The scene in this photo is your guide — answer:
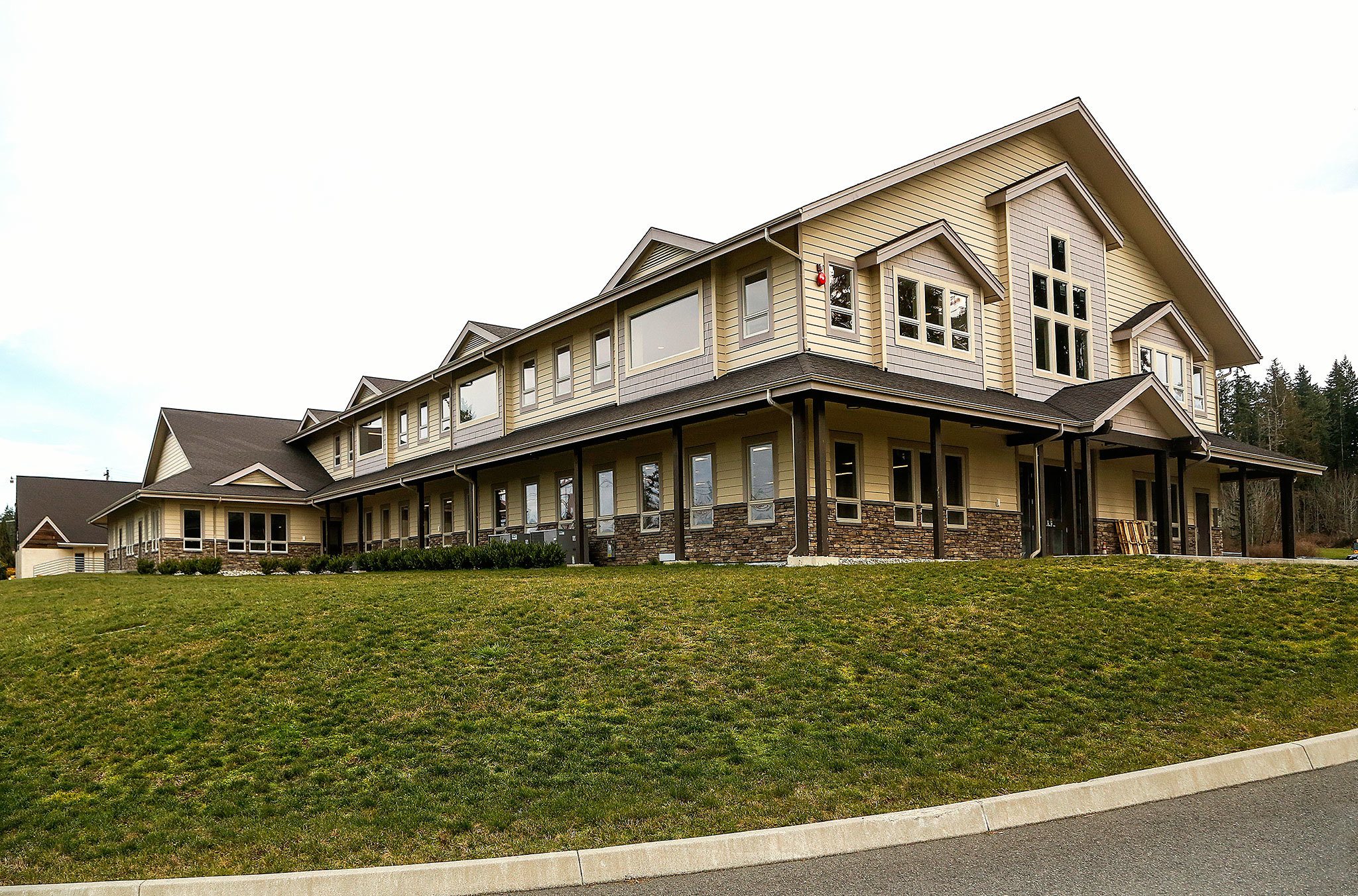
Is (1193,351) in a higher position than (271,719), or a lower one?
higher

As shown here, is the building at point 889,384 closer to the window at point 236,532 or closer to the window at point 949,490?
the window at point 949,490

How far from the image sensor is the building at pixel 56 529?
56219 millimetres

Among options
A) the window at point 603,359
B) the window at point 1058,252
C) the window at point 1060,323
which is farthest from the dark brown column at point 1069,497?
the window at point 603,359

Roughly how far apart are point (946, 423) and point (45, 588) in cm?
2127

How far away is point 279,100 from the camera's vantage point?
19422 millimetres

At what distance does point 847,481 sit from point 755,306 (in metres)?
4.01

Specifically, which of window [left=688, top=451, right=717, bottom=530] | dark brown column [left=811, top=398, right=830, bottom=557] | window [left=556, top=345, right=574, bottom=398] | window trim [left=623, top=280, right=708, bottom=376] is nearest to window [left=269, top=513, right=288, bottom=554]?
window [left=556, top=345, right=574, bottom=398]

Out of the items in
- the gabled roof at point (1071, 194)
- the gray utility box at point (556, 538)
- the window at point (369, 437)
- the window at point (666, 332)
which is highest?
the gabled roof at point (1071, 194)

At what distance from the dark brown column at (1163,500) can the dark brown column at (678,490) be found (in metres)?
11.1

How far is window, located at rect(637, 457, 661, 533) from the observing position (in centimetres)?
2305

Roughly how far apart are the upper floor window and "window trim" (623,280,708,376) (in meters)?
4.02

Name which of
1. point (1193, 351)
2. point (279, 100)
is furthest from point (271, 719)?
point (1193, 351)

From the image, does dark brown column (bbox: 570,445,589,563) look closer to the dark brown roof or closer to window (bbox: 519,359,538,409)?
window (bbox: 519,359,538,409)

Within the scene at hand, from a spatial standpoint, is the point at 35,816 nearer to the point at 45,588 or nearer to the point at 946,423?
the point at 946,423
